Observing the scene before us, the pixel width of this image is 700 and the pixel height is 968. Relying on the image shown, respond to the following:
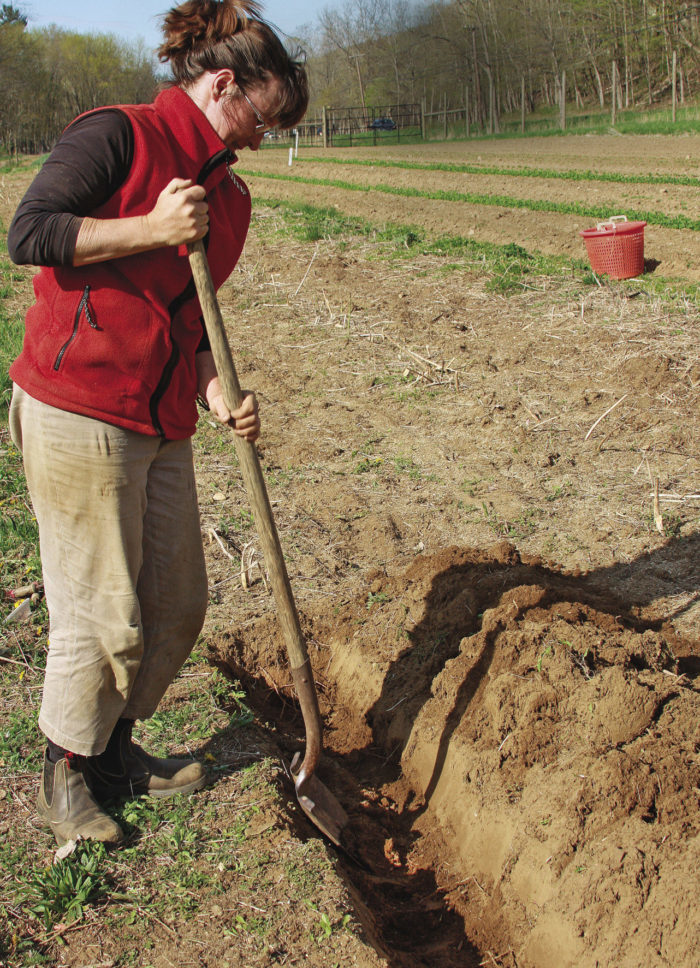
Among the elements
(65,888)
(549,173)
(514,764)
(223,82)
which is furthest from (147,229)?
(549,173)

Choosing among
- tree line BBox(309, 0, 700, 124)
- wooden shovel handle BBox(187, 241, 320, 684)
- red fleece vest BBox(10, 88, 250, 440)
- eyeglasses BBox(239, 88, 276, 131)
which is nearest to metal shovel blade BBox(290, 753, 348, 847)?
wooden shovel handle BBox(187, 241, 320, 684)

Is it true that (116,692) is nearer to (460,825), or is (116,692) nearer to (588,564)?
(460,825)

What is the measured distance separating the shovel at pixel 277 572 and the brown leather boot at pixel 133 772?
14.2 inches

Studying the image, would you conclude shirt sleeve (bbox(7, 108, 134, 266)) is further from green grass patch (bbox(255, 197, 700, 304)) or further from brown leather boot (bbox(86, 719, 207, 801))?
green grass patch (bbox(255, 197, 700, 304))

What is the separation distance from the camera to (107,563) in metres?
2.22

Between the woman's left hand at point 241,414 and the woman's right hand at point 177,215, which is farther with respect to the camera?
the woman's left hand at point 241,414

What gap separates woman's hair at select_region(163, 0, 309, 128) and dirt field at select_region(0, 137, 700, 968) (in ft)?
6.77

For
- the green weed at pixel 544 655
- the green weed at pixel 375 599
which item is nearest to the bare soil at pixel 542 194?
the green weed at pixel 375 599

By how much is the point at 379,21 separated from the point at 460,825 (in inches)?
2723

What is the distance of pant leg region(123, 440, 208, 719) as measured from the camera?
7.86 feet

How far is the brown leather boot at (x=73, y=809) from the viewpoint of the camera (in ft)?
7.91

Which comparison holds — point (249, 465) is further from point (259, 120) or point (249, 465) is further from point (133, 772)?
point (133, 772)

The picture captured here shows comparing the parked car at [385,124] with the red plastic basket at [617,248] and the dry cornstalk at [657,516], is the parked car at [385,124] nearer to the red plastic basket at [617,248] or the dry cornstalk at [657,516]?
the red plastic basket at [617,248]

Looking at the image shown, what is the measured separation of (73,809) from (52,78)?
202 feet
